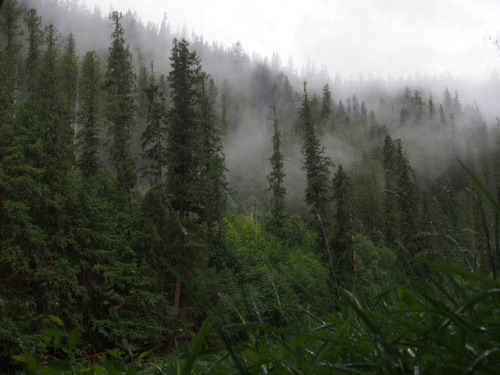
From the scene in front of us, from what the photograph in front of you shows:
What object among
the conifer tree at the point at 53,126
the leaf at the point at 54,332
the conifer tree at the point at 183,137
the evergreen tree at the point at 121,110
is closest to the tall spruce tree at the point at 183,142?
the conifer tree at the point at 183,137

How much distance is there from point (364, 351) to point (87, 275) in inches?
847

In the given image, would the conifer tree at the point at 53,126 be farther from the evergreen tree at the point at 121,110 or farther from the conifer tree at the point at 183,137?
the conifer tree at the point at 183,137

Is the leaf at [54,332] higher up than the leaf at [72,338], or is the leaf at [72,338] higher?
the leaf at [72,338]

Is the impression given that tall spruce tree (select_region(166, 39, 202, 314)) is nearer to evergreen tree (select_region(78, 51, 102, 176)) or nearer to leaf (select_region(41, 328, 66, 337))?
evergreen tree (select_region(78, 51, 102, 176))

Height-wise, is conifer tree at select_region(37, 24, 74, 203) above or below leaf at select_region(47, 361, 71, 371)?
above

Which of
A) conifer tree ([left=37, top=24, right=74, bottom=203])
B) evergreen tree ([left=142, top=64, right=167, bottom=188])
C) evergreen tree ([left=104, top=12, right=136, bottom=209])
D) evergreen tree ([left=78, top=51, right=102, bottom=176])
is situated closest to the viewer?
conifer tree ([left=37, top=24, right=74, bottom=203])

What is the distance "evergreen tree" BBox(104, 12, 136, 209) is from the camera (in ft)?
81.0

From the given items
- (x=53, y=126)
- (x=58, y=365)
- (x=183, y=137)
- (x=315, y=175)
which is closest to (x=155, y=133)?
(x=183, y=137)

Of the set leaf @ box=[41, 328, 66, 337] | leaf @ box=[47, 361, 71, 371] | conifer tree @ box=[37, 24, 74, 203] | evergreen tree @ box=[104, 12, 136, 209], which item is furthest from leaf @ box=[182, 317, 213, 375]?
evergreen tree @ box=[104, 12, 136, 209]

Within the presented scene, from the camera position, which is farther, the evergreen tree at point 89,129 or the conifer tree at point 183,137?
the evergreen tree at point 89,129

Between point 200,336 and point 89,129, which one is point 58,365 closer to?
point 200,336

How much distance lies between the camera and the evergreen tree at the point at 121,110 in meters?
24.7

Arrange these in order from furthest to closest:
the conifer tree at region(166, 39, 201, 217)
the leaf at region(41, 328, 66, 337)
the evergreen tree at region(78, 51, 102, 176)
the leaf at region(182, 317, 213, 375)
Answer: the evergreen tree at region(78, 51, 102, 176)
the conifer tree at region(166, 39, 201, 217)
the leaf at region(41, 328, 66, 337)
the leaf at region(182, 317, 213, 375)

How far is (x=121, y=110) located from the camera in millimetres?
27375
